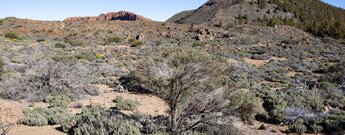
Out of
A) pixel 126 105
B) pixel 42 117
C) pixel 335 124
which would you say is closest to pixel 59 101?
pixel 126 105

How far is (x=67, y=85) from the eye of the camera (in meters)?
14.5

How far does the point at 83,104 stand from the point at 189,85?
614cm

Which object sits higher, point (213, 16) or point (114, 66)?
point (213, 16)

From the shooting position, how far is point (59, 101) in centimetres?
1244

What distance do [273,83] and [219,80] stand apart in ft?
41.4

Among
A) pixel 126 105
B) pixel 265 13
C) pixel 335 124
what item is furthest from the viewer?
pixel 265 13

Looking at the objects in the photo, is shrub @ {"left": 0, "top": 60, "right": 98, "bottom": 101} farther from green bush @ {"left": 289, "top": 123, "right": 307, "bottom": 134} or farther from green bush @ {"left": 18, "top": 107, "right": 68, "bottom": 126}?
green bush @ {"left": 289, "top": 123, "right": 307, "bottom": 134}

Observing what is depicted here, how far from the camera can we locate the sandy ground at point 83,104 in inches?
355

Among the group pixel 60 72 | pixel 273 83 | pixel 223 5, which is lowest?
pixel 273 83

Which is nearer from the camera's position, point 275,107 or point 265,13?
point 275,107

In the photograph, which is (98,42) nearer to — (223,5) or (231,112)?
(231,112)

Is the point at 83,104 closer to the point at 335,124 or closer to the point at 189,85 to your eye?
the point at 189,85

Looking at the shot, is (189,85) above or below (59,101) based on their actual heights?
above

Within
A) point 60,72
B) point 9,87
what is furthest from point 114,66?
point 9,87
